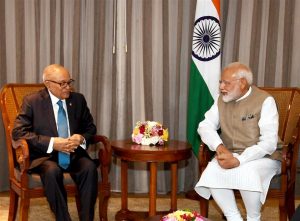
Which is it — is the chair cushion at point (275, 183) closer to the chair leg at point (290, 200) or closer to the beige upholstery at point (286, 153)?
the beige upholstery at point (286, 153)

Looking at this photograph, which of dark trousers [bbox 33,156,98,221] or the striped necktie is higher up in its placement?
the striped necktie

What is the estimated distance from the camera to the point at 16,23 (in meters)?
5.45

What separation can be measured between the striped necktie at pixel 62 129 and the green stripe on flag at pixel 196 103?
1.41m

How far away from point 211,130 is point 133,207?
1.35m

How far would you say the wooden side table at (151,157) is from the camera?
4266 millimetres

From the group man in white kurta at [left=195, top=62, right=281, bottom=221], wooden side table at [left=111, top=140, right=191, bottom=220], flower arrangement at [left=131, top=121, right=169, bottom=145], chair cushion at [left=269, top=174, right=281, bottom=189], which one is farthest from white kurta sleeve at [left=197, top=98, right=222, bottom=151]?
chair cushion at [left=269, top=174, right=281, bottom=189]

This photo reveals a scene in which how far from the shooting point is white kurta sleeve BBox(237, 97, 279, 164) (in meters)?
3.99

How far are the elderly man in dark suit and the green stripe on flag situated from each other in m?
1.16

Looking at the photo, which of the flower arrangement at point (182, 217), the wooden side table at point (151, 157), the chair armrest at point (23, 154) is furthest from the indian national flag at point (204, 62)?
the flower arrangement at point (182, 217)

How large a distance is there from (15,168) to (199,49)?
6.91 feet

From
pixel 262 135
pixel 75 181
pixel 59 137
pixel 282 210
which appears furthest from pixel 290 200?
pixel 59 137

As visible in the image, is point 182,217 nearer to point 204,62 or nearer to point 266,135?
point 266,135

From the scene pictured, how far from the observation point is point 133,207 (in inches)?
203

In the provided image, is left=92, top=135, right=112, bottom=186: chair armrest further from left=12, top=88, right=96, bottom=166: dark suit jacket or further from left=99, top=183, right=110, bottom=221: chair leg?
left=12, top=88, right=96, bottom=166: dark suit jacket
